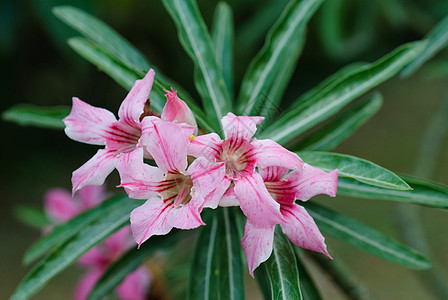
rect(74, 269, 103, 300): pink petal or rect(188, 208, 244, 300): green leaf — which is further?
rect(74, 269, 103, 300): pink petal

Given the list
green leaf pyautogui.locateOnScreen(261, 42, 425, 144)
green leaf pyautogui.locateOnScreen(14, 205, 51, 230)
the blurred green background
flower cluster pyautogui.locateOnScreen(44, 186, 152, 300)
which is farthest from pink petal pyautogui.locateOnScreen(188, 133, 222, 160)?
the blurred green background

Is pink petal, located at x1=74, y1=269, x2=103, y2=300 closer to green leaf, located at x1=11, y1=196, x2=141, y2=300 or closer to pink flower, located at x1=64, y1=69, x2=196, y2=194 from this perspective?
green leaf, located at x1=11, y1=196, x2=141, y2=300

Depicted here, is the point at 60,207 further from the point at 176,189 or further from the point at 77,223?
the point at 176,189

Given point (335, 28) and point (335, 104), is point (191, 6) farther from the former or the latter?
point (335, 28)

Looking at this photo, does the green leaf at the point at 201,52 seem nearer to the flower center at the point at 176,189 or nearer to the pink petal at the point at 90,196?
the flower center at the point at 176,189

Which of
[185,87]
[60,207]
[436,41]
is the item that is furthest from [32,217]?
[185,87]

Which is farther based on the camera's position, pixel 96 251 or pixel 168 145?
pixel 96 251

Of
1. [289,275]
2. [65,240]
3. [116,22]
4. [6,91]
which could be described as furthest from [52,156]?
[289,275]
